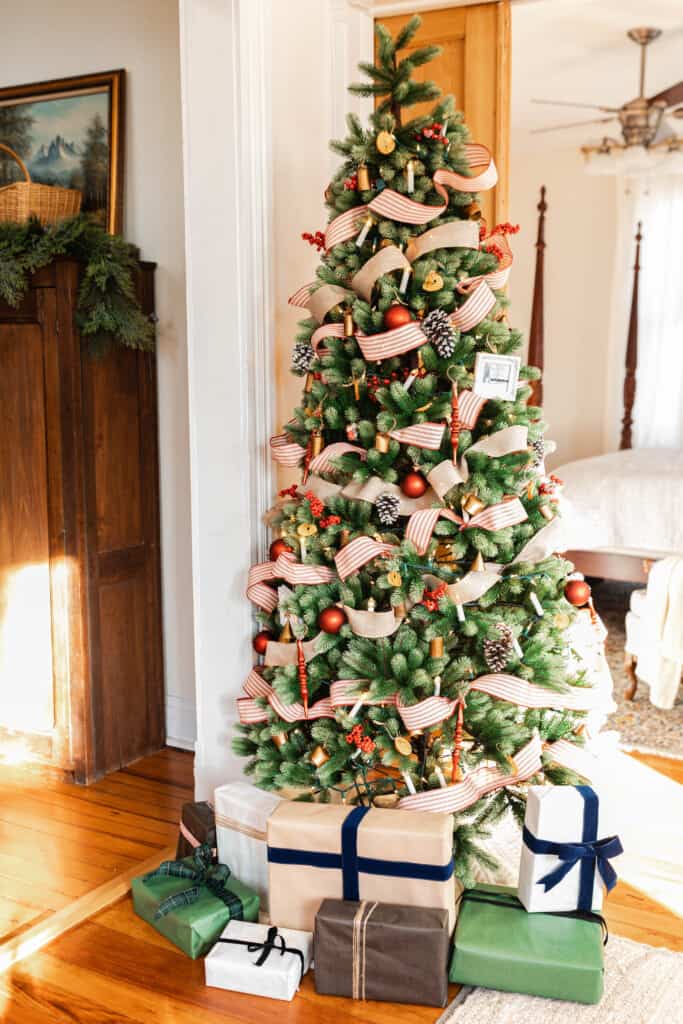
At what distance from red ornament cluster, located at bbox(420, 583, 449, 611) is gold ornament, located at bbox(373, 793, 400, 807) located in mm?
501

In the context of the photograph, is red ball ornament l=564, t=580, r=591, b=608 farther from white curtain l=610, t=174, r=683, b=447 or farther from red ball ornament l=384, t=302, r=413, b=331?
white curtain l=610, t=174, r=683, b=447

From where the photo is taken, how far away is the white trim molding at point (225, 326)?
8.61ft

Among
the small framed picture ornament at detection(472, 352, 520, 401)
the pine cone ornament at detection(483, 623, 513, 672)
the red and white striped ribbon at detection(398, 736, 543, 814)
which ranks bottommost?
the red and white striped ribbon at detection(398, 736, 543, 814)

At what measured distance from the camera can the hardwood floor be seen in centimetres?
210

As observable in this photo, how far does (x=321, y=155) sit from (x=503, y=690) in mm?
1643

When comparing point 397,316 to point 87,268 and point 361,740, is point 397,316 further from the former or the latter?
point 87,268

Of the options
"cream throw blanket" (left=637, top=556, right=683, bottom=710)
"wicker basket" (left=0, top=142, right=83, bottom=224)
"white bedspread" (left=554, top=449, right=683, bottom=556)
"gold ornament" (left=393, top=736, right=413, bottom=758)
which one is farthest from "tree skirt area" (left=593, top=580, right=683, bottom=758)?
"wicker basket" (left=0, top=142, right=83, bottom=224)

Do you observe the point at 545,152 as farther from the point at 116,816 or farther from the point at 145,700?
the point at 116,816

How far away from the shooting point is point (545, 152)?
6.87 m

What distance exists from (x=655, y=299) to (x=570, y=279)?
0.66 m

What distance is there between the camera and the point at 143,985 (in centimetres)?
220

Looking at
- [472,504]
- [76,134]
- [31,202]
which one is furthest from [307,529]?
[76,134]

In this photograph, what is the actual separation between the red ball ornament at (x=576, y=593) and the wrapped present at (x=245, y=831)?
0.88 meters

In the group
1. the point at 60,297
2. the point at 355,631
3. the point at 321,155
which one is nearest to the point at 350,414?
the point at 355,631
